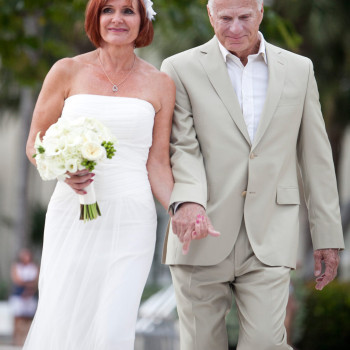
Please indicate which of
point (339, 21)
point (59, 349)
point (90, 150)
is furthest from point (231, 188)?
point (339, 21)

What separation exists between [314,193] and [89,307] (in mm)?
1399

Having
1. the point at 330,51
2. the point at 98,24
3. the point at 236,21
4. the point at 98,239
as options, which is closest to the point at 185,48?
the point at 330,51

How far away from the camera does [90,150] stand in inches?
197

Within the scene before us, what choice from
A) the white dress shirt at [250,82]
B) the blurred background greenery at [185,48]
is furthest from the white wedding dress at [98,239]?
the blurred background greenery at [185,48]

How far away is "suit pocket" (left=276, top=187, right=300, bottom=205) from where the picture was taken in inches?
212

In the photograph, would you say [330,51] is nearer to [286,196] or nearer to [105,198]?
[286,196]

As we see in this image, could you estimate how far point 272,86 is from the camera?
540cm

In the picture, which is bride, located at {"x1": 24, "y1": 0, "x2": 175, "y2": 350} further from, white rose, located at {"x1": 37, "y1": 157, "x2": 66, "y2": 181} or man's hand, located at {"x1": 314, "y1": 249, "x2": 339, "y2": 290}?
man's hand, located at {"x1": 314, "y1": 249, "x2": 339, "y2": 290}

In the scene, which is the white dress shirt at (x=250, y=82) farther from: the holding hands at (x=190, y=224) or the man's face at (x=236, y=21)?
the holding hands at (x=190, y=224)

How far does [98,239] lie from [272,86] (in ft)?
4.16

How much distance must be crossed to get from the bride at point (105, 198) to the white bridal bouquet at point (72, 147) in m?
0.23

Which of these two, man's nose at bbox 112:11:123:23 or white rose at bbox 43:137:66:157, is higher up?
man's nose at bbox 112:11:123:23

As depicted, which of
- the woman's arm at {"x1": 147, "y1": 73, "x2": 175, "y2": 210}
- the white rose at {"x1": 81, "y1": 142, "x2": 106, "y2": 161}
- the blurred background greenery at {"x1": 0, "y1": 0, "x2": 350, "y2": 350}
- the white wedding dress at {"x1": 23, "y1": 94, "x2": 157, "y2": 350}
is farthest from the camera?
the blurred background greenery at {"x1": 0, "y1": 0, "x2": 350, "y2": 350}

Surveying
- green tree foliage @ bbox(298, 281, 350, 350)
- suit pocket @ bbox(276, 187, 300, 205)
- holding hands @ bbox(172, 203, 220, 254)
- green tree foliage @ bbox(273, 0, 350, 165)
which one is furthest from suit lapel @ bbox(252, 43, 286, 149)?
green tree foliage @ bbox(273, 0, 350, 165)
